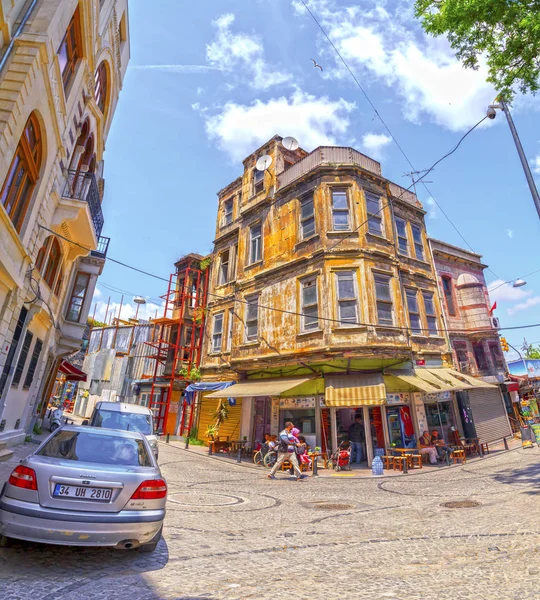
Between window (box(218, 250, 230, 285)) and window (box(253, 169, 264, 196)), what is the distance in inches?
173

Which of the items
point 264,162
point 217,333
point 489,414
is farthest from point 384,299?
point 264,162

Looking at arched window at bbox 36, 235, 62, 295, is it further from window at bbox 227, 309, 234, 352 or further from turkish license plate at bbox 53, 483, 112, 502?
turkish license plate at bbox 53, 483, 112, 502

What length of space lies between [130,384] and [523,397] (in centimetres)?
3753

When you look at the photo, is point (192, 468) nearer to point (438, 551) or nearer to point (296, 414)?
point (296, 414)

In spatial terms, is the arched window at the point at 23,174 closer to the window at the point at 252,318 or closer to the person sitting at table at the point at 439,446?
the window at the point at 252,318

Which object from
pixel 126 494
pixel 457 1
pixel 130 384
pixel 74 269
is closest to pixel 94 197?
pixel 74 269

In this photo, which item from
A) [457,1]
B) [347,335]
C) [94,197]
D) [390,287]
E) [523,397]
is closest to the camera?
[457,1]

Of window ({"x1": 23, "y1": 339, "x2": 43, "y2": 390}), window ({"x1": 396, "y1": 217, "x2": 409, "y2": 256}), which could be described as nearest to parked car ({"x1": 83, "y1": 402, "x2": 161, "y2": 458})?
window ({"x1": 23, "y1": 339, "x2": 43, "y2": 390})

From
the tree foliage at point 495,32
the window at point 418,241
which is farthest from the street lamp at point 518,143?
the window at point 418,241

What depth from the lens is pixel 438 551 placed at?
4.73 metres

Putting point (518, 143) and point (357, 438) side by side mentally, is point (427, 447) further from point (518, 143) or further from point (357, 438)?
point (518, 143)

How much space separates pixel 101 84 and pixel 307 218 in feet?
35.6

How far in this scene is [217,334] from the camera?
864 inches

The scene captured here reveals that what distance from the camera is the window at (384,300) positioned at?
610 inches
